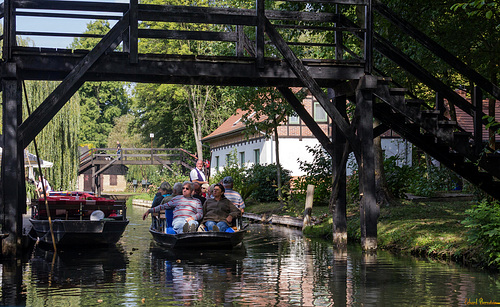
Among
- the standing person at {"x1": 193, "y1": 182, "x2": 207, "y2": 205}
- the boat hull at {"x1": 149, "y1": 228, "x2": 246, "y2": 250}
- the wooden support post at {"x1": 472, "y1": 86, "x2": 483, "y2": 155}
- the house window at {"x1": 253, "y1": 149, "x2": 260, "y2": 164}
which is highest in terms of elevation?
the house window at {"x1": 253, "y1": 149, "x2": 260, "y2": 164}

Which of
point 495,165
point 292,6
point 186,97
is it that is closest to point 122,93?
point 186,97

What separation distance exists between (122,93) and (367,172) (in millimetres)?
69811

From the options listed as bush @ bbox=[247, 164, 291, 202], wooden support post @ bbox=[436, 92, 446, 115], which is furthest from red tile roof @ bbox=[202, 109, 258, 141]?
wooden support post @ bbox=[436, 92, 446, 115]

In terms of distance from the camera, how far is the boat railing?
16328 mm

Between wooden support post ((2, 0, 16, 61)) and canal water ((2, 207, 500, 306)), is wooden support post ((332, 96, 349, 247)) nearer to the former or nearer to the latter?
canal water ((2, 207, 500, 306))

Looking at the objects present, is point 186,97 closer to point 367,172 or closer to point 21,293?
point 367,172

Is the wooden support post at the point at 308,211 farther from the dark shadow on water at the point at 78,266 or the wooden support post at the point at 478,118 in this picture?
the wooden support post at the point at 478,118

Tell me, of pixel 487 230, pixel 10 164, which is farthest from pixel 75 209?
pixel 487 230

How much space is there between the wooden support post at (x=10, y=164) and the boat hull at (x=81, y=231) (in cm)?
256

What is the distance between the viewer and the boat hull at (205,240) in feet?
46.8

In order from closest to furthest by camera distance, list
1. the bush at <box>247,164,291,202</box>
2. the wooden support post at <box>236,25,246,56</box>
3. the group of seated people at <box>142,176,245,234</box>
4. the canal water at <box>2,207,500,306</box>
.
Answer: the canal water at <box>2,207,500,306</box> < the wooden support post at <box>236,25,246,56</box> < the group of seated people at <box>142,176,245,234</box> < the bush at <box>247,164,291,202</box>

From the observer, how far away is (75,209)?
16625 millimetres

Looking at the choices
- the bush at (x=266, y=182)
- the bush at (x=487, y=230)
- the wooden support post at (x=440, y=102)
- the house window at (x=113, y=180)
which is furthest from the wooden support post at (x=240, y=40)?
the house window at (x=113, y=180)

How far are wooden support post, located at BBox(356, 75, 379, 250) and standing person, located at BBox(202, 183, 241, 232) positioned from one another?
10.1 feet
